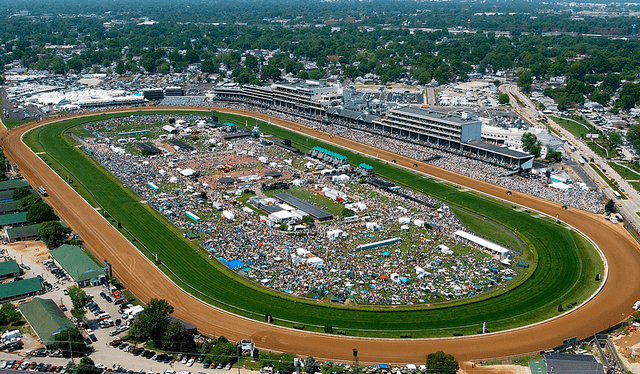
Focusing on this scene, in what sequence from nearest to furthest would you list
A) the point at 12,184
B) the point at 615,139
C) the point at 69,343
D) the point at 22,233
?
1. the point at 69,343
2. the point at 22,233
3. the point at 12,184
4. the point at 615,139

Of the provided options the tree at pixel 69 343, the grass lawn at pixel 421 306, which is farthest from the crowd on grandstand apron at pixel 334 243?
the tree at pixel 69 343

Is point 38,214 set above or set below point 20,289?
above

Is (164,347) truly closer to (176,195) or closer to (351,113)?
(176,195)

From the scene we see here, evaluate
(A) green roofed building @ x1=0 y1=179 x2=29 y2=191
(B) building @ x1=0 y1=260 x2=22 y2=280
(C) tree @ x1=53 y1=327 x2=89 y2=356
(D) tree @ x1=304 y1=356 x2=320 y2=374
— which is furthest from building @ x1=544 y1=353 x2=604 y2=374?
(A) green roofed building @ x1=0 y1=179 x2=29 y2=191

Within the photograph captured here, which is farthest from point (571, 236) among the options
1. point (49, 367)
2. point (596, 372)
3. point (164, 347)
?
point (49, 367)

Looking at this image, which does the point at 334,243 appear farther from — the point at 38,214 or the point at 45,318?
the point at 38,214

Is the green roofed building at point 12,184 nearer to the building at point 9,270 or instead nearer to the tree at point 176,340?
the building at point 9,270

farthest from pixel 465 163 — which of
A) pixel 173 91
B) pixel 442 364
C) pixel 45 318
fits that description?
pixel 173 91
